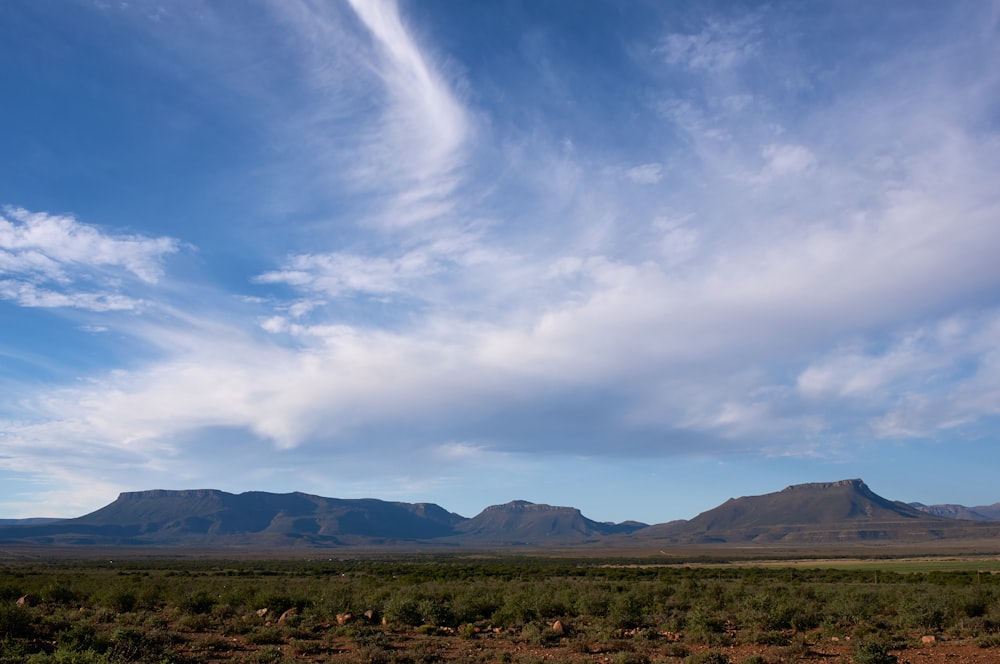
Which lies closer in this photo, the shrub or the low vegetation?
the shrub

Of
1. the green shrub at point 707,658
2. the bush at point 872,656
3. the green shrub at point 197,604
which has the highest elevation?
the green shrub at point 197,604

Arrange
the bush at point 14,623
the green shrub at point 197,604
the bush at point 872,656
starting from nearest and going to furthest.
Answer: the bush at point 872,656 < the bush at point 14,623 < the green shrub at point 197,604

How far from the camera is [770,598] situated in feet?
84.8

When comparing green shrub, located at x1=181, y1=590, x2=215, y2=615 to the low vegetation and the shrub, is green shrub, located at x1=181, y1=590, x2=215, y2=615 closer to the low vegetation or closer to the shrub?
the low vegetation

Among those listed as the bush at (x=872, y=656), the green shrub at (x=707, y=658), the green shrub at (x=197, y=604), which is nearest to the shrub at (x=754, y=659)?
the green shrub at (x=707, y=658)

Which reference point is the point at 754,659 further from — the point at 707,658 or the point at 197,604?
the point at 197,604

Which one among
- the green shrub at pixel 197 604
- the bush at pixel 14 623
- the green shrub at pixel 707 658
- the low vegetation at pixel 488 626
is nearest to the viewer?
A: the green shrub at pixel 707 658

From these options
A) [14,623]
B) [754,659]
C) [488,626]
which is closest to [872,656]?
[754,659]

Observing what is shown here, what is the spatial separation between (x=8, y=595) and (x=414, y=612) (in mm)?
18220

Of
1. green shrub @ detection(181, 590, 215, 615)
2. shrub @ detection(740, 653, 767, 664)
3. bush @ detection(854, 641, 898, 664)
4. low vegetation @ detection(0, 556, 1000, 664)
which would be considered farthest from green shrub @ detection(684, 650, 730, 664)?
green shrub @ detection(181, 590, 215, 615)

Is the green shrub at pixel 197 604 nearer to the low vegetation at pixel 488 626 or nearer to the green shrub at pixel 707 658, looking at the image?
the low vegetation at pixel 488 626

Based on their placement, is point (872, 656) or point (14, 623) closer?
point (872, 656)

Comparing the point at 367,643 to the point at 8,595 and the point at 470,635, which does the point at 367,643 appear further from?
the point at 8,595

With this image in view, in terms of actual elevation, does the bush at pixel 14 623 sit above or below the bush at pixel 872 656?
above
